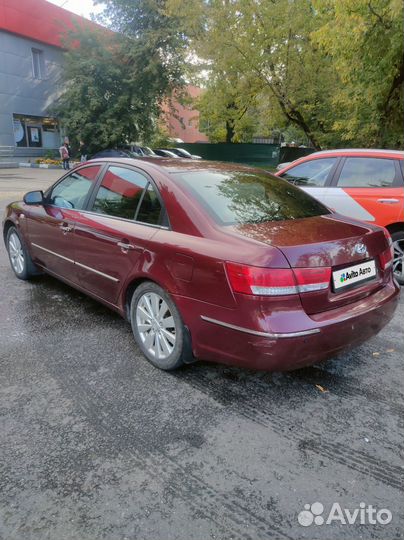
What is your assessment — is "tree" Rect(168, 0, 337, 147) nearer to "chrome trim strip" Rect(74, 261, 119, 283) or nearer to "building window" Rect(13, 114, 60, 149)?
"building window" Rect(13, 114, 60, 149)

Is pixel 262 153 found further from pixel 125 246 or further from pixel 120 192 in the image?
pixel 125 246

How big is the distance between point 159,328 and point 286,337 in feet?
3.56

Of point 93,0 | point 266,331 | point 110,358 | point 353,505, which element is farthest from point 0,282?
point 93,0

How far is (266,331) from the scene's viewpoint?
246 cm

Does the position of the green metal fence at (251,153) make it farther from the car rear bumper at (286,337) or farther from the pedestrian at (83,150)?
the car rear bumper at (286,337)

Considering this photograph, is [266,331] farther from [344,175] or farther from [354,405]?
[344,175]

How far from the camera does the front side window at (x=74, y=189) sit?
4055mm

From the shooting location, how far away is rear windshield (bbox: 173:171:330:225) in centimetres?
302

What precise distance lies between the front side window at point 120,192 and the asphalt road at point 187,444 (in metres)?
1.15

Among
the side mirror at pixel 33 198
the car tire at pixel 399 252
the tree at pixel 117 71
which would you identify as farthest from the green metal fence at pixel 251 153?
the side mirror at pixel 33 198

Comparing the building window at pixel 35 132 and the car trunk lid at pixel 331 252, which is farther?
the building window at pixel 35 132

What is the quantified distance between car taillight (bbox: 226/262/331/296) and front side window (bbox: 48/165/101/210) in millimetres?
2091

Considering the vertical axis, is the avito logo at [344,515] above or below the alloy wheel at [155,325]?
below

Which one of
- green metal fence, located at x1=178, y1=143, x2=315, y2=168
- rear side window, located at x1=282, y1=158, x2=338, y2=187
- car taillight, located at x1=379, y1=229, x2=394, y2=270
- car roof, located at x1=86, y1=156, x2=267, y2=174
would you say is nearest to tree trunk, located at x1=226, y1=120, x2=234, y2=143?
green metal fence, located at x1=178, y1=143, x2=315, y2=168
